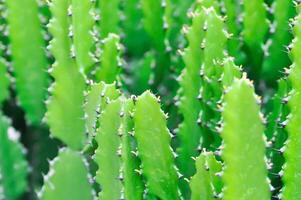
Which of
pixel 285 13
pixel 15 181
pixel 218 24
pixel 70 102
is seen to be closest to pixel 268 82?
pixel 285 13

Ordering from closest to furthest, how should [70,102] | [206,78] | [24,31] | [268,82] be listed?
[206,78] → [70,102] → [24,31] → [268,82]

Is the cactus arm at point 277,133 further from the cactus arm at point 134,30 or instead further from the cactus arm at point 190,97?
the cactus arm at point 134,30

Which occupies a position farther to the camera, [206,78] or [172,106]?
[172,106]

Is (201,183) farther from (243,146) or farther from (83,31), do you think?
(83,31)

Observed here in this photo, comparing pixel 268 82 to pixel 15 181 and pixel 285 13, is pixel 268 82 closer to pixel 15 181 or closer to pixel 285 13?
pixel 285 13

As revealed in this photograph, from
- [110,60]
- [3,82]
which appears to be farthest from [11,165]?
[110,60]

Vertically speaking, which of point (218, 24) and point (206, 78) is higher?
point (218, 24)

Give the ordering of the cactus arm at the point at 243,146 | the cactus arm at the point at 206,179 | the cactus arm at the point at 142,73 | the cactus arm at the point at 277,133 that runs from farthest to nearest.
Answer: the cactus arm at the point at 142,73 → the cactus arm at the point at 277,133 → the cactus arm at the point at 206,179 → the cactus arm at the point at 243,146

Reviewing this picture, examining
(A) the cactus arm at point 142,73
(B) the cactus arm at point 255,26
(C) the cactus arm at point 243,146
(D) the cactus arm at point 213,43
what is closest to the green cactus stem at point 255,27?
(B) the cactus arm at point 255,26
